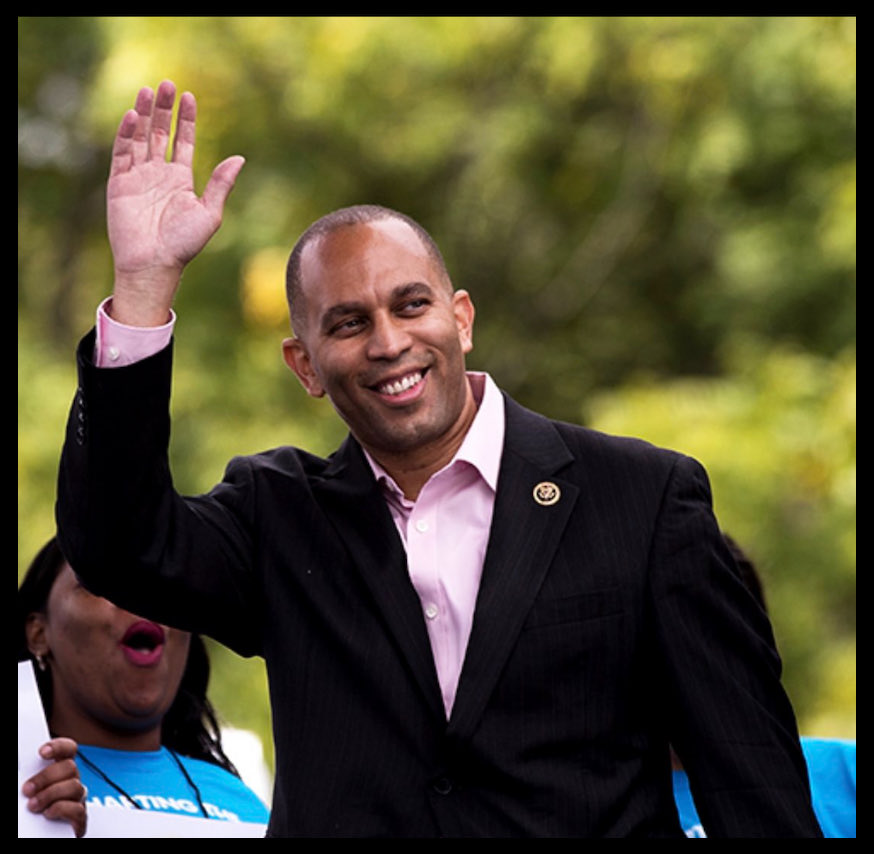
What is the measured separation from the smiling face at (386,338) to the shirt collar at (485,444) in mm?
36

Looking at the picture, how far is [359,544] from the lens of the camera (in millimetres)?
2773

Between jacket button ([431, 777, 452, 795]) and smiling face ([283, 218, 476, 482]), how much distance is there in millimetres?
560

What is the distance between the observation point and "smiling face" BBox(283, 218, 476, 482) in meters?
2.79

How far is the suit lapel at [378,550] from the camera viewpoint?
8.67 ft

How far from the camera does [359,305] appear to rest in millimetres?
2797

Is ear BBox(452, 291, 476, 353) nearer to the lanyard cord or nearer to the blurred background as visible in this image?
the lanyard cord

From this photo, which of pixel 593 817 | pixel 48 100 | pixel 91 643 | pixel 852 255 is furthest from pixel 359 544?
pixel 48 100

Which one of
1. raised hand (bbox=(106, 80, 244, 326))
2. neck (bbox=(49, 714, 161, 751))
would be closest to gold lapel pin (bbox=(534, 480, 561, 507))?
raised hand (bbox=(106, 80, 244, 326))

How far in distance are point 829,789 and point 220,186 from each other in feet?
7.90

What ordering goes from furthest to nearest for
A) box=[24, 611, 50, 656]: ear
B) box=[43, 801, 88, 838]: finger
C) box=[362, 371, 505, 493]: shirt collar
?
box=[24, 611, 50, 656]: ear < box=[43, 801, 88, 838]: finger < box=[362, 371, 505, 493]: shirt collar

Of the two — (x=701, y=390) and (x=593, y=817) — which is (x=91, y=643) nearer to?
(x=593, y=817)

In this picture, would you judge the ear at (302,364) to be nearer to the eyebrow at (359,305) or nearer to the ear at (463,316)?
the eyebrow at (359,305)

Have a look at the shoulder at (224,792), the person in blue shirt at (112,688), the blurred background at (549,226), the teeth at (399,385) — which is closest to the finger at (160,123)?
the teeth at (399,385)

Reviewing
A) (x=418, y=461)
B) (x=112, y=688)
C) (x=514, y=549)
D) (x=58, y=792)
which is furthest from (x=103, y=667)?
(x=514, y=549)
